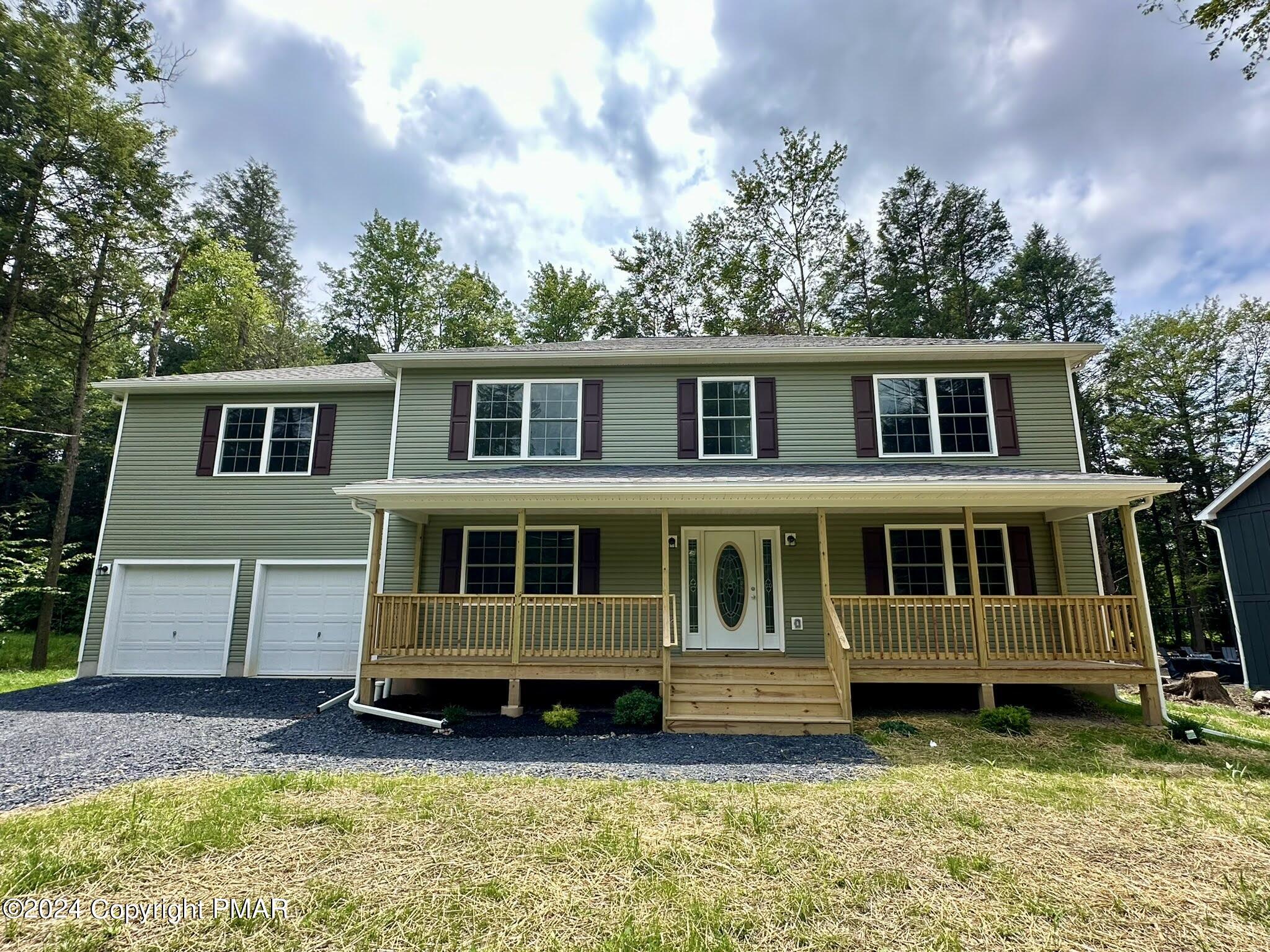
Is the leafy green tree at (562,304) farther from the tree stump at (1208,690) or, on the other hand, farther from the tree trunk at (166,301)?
the tree stump at (1208,690)

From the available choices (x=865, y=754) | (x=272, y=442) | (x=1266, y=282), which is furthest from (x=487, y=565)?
(x=1266, y=282)

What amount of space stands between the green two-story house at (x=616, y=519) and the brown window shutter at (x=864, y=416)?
0.14 feet

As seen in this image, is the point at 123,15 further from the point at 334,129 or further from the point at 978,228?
the point at 978,228

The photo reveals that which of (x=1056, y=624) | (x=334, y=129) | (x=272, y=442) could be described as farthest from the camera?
(x=334, y=129)

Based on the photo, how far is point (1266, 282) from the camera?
18.8 m

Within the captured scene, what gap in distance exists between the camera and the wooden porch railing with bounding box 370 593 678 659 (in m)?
7.69

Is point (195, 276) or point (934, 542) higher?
point (195, 276)

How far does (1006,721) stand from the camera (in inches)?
268

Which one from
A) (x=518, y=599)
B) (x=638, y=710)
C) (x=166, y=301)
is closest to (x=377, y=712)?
(x=518, y=599)

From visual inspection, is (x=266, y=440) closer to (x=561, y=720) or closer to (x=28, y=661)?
(x=561, y=720)

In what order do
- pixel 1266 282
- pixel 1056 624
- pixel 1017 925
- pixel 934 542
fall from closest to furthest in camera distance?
pixel 1017 925 < pixel 1056 624 < pixel 934 542 < pixel 1266 282

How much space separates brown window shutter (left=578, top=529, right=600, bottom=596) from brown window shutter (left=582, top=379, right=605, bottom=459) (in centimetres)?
137

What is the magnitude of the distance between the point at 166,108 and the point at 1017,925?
21.5 m

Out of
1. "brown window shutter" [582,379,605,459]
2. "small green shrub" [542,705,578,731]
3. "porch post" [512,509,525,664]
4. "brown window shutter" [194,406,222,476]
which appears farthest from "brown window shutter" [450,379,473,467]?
"small green shrub" [542,705,578,731]
